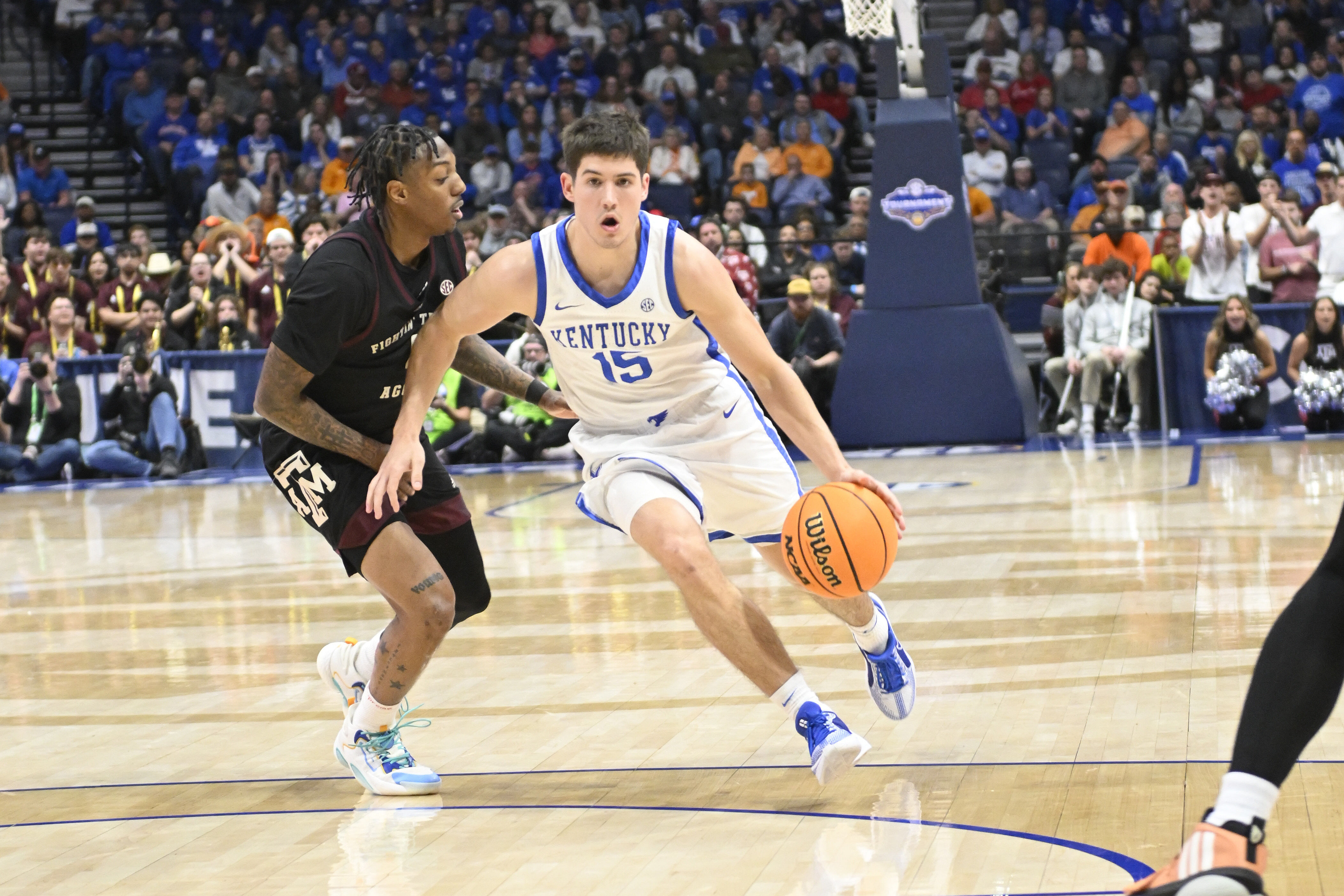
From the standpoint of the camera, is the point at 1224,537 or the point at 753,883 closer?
the point at 753,883

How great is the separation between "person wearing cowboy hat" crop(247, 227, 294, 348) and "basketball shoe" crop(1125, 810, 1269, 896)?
511 inches

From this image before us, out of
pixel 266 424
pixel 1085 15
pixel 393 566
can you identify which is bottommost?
pixel 393 566

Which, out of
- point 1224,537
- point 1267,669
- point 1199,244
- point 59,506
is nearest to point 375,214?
point 1267,669

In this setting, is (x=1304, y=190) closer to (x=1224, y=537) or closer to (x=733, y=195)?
(x=733, y=195)

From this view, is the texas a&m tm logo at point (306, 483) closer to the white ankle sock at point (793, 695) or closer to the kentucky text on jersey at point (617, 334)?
the kentucky text on jersey at point (617, 334)

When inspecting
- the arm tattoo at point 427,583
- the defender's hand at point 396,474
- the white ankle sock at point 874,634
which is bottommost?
the white ankle sock at point 874,634

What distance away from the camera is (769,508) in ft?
15.8

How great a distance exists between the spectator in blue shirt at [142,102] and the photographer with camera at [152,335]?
246 inches

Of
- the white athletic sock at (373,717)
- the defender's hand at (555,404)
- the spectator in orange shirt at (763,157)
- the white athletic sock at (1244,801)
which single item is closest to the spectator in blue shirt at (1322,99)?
the spectator in orange shirt at (763,157)

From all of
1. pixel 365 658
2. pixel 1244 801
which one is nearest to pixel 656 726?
pixel 365 658

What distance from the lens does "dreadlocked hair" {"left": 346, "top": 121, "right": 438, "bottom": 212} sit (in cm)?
462

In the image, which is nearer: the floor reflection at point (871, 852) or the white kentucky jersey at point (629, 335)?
the floor reflection at point (871, 852)

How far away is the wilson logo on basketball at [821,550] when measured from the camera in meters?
4.38

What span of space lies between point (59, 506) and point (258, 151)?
762 cm
